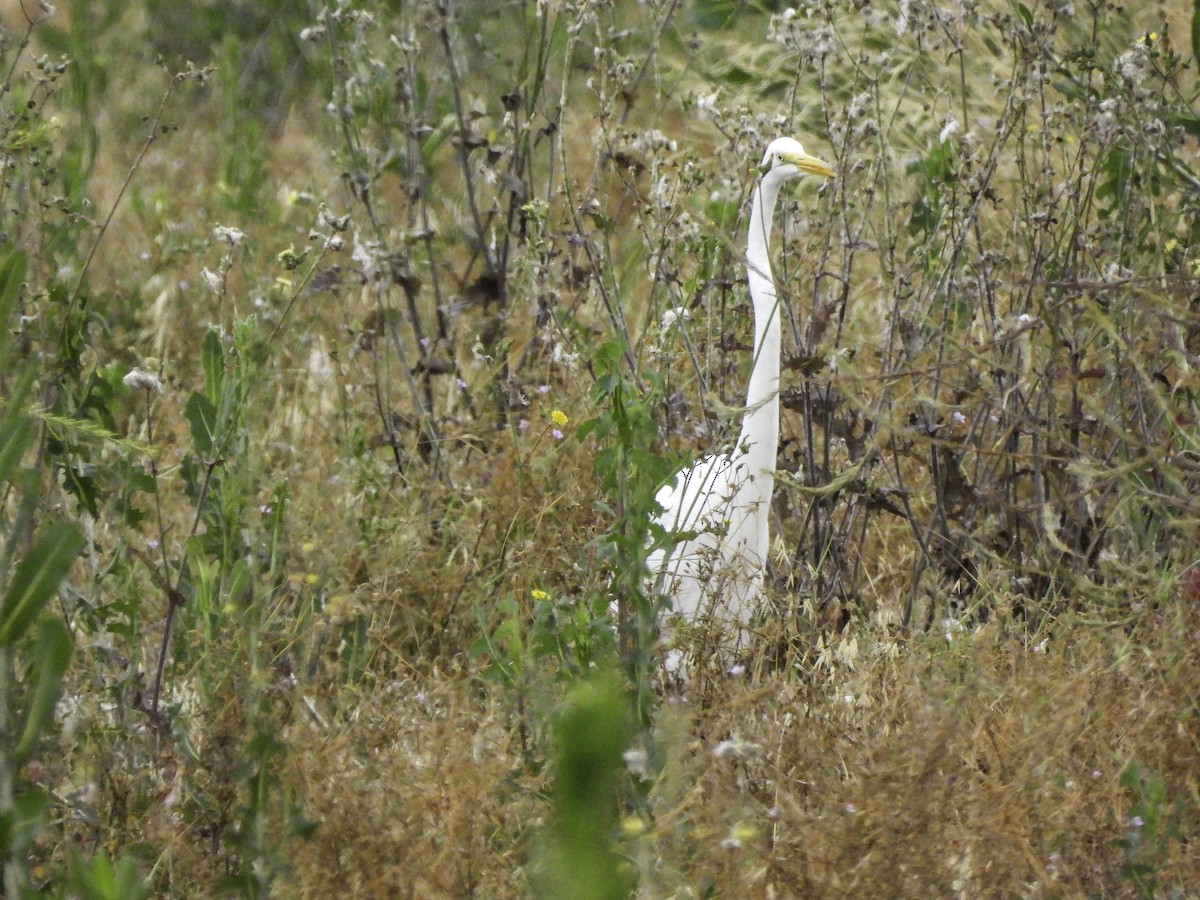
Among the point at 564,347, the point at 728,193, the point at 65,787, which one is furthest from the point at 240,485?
the point at 728,193

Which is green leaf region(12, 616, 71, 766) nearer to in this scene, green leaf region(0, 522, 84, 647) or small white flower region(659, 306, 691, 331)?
green leaf region(0, 522, 84, 647)

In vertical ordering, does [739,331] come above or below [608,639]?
above

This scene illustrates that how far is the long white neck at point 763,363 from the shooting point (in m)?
3.04

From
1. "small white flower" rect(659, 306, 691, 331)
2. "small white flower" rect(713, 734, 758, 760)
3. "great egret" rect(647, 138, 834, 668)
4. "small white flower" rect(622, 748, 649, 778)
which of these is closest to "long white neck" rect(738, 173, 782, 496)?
"great egret" rect(647, 138, 834, 668)

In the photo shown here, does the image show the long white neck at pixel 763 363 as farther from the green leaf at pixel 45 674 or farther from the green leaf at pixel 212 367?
the green leaf at pixel 45 674

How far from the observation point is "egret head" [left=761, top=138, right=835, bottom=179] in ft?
9.97

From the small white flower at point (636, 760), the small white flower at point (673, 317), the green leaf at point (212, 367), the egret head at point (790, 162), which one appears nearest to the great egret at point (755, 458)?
the egret head at point (790, 162)

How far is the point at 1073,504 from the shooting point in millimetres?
3189

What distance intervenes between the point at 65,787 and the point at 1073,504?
1.89 meters

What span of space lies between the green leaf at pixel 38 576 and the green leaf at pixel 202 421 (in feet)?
3.11

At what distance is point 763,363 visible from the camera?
3059 mm

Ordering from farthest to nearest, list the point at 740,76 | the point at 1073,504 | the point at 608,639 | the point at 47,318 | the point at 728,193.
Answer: the point at 740,76 → the point at 728,193 → the point at 1073,504 → the point at 47,318 → the point at 608,639

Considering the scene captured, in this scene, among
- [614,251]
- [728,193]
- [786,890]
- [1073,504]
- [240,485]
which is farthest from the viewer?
[614,251]

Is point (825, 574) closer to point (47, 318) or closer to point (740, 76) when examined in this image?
point (47, 318)
